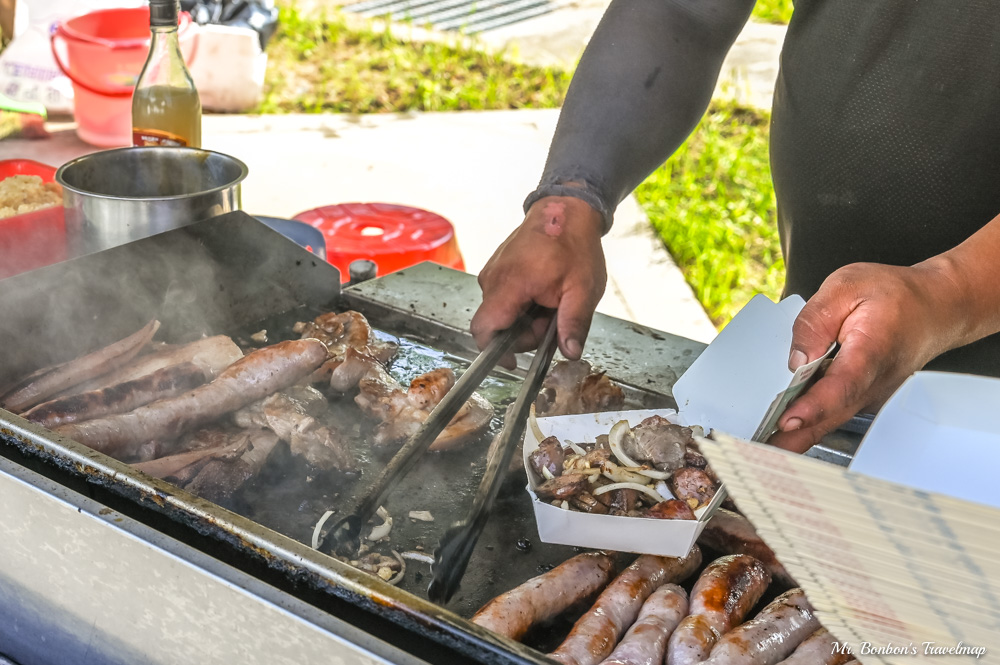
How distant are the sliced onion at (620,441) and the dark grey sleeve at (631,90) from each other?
0.85 m

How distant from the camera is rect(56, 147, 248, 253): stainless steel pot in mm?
2664

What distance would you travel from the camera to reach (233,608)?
152 centimetres

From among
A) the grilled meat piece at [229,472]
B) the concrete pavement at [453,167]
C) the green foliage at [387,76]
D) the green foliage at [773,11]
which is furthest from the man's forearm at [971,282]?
the green foliage at [773,11]

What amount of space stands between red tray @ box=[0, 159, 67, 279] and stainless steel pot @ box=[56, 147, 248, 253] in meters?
0.28

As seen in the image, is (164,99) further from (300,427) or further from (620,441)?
(620,441)

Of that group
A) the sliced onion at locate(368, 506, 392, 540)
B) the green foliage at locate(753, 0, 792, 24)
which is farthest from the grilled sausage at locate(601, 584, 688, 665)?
the green foliage at locate(753, 0, 792, 24)

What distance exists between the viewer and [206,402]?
242cm

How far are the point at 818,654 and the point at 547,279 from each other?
127cm

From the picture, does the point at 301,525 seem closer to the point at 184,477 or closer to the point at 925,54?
the point at 184,477

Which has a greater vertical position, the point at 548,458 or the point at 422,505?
Answer: the point at 548,458

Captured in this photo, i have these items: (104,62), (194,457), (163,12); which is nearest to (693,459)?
(194,457)

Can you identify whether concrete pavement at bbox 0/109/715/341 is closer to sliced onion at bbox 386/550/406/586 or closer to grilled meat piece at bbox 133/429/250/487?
grilled meat piece at bbox 133/429/250/487

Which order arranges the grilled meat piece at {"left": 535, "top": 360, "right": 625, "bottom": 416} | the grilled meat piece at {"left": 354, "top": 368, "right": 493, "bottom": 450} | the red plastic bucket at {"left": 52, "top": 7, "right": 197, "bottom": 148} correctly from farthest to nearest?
the red plastic bucket at {"left": 52, "top": 7, "right": 197, "bottom": 148} → the grilled meat piece at {"left": 535, "top": 360, "right": 625, "bottom": 416} → the grilled meat piece at {"left": 354, "top": 368, "right": 493, "bottom": 450}

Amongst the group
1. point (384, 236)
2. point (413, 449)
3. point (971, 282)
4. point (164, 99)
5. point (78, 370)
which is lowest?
point (384, 236)
